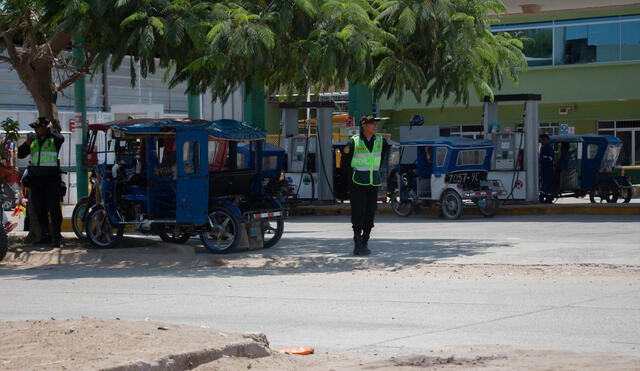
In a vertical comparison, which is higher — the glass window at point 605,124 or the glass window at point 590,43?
the glass window at point 590,43

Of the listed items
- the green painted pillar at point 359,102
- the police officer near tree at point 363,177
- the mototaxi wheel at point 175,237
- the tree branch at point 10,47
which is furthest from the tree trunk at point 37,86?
the green painted pillar at point 359,102

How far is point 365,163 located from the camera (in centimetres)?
1447

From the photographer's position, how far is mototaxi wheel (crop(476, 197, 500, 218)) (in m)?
23.0

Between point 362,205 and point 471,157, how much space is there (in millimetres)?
9596

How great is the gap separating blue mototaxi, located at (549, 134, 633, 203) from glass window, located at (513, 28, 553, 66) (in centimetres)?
1560

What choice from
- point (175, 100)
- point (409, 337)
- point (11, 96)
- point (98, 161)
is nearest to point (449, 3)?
point (98, 161)

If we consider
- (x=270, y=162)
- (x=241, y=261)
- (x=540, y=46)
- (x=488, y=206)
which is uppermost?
(x=540, y=46)

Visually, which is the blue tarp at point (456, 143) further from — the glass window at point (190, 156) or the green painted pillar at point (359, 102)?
the glass window at point (190, 156)

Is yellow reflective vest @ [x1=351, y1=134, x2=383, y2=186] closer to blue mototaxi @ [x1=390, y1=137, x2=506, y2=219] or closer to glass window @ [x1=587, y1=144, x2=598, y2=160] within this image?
blue mototaxi @ [x1=390, y1=137, x2=506, y2=219]

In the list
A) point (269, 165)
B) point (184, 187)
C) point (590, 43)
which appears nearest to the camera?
point (184, 187)

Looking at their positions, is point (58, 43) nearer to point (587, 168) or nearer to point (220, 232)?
point (220, 232)

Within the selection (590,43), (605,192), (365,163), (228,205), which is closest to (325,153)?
(605,192)

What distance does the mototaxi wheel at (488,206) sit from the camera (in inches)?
907

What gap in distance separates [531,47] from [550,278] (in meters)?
31.2
